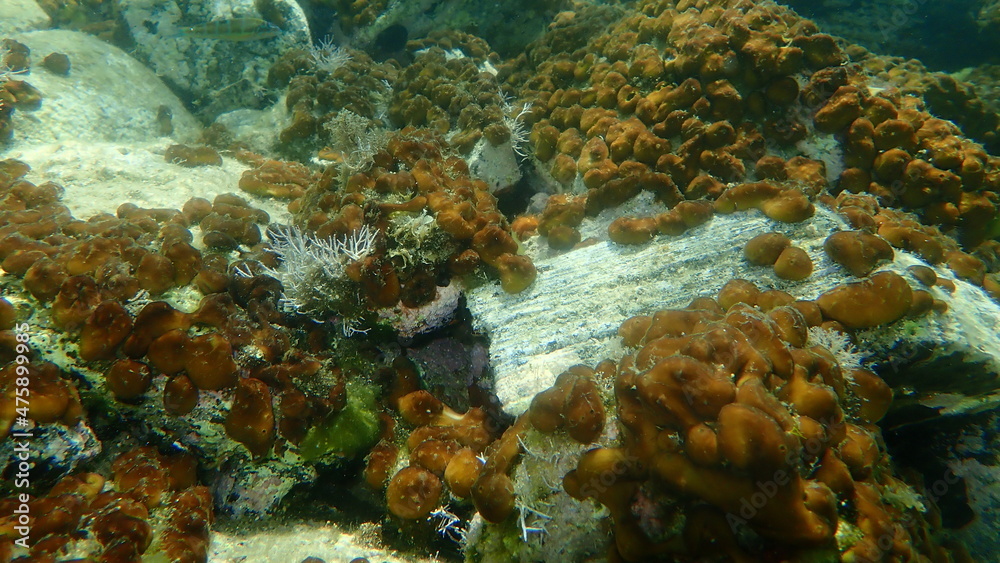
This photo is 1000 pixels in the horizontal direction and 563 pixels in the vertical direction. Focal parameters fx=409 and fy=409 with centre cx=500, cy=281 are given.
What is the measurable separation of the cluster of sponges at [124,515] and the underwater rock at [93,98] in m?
5.53

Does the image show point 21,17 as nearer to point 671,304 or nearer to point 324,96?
point 324,96

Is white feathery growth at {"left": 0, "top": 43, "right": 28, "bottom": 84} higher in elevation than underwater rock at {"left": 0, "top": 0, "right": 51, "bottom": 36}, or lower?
lower

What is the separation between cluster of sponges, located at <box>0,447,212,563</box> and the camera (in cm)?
217

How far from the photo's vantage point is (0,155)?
507cm

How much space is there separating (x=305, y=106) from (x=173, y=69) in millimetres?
3919

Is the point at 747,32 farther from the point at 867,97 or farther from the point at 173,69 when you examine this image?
the point at 173,69

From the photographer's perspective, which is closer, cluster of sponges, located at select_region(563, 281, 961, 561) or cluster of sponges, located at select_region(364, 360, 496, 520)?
cluster of sponges, located at select_region(563, 281, 961, 561)

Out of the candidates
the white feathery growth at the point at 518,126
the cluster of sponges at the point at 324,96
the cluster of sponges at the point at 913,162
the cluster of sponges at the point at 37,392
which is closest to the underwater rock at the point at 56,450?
the cluster of sponges at the point at 37,392

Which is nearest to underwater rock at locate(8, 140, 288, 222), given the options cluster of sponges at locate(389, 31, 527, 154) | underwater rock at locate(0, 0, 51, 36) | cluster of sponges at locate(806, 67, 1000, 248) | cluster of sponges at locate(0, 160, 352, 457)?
cluster of sponges at locate(0, 160, 352, 457)

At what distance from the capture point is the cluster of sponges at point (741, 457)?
1769 mm

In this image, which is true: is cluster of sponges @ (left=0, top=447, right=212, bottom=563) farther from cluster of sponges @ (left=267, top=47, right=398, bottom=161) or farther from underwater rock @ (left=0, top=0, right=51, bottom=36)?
underwater rock @ (left=0, top=0, right=51, bottom=36)

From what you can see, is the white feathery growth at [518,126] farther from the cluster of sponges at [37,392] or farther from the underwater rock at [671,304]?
the cluster of sponges at [37,392]

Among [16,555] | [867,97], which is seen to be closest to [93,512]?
[16,555]

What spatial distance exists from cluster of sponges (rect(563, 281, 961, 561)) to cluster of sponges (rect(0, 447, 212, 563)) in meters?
2.38
